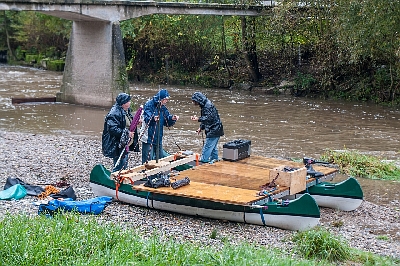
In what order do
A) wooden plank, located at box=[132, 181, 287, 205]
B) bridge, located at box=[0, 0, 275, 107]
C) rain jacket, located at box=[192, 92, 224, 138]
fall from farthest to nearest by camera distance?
bridge, located at box=[0, 0, 275, 107] < rain jacket, located at box=[192, 92, 224, 138] < wooden plank, located at box=[132, 181, 287, 205]

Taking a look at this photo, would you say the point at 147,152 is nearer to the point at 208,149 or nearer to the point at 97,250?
the point at 208,149

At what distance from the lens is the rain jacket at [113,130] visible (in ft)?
42.1

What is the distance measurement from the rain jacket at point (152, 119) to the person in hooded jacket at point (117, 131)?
0.39 meters

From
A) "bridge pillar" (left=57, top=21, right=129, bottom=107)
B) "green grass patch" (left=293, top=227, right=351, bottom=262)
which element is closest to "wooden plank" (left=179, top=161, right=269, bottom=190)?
"green grass patch" (left=293, top=227, right=351, bottom=262)

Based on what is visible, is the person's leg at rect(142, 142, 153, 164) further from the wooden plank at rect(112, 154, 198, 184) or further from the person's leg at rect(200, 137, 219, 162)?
the person's leg at rect(200, 137, 219, 162)

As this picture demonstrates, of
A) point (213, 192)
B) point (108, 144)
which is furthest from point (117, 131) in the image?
point (213, 192)

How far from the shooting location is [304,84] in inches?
1348

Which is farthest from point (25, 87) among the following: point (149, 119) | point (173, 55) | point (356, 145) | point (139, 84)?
point (149, 119)

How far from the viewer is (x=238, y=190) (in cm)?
1170

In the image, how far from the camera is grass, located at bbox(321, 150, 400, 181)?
1625 cm

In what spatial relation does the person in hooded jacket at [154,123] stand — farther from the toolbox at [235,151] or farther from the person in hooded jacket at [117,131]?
the toolbox at [235,151]

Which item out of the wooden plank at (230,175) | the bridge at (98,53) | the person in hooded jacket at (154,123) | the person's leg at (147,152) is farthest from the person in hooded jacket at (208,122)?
the bridge at (98,53)

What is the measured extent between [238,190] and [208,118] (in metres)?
3.08

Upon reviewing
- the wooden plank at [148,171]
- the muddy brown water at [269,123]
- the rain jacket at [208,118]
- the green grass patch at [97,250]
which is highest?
the rain jacket at [208,118]
